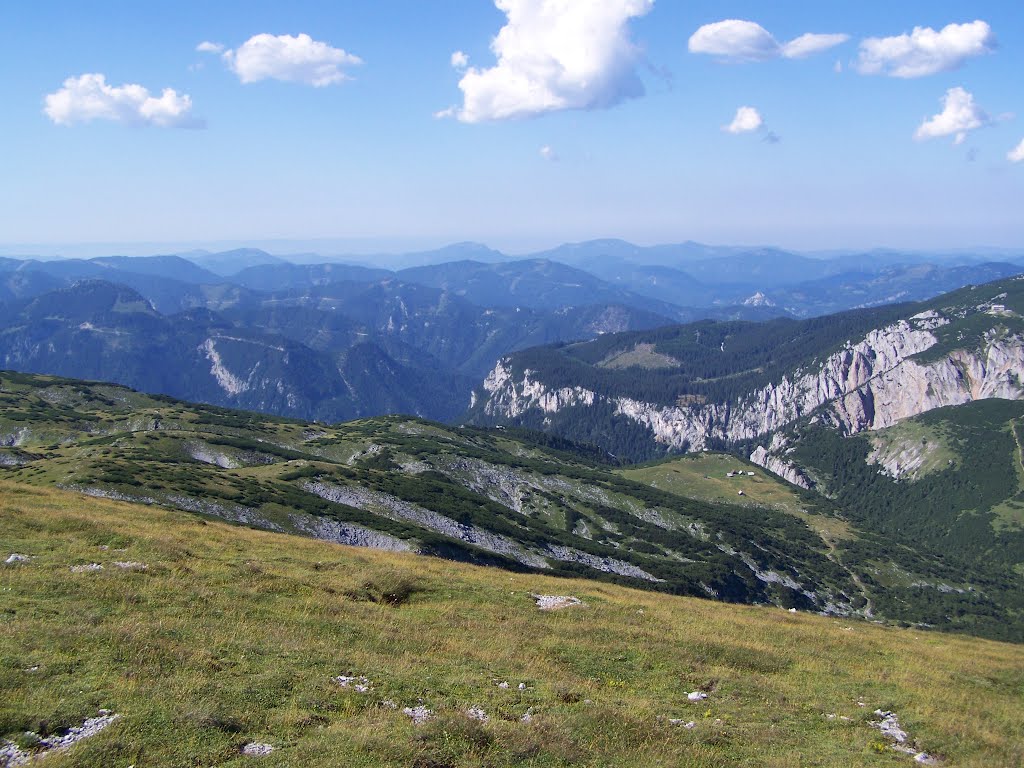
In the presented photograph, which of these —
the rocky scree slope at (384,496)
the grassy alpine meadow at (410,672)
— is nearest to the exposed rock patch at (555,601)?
the grassy alpine meadow at (410,672)

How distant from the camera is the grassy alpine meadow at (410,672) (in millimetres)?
17656

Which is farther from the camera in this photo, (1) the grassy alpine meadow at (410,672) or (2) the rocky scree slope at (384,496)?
(2) the rocky scree slope at (384,496)

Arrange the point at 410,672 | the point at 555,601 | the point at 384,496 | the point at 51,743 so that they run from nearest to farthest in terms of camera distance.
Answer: the point at 51,743 → the point at 410,672 → the point at 555,601 → the point at 384,496

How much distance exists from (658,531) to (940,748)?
162 meters

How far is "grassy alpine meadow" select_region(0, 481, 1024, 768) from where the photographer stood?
17.7 m

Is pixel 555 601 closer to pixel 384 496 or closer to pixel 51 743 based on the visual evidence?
pixel 51 743

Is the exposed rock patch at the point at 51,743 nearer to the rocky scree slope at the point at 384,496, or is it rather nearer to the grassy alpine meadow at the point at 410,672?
the grassy alpine meadow at the point at 410,672

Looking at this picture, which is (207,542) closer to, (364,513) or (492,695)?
(492,695)

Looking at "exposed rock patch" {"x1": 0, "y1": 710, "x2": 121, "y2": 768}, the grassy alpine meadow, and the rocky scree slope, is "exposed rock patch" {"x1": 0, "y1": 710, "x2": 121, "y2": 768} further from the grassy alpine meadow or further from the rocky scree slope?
the rocky scree slope

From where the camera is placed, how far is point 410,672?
923 inches

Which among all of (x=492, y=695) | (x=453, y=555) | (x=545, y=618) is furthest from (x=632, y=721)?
(x=453, y=555)

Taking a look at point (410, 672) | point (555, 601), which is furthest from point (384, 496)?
point (410, 672)

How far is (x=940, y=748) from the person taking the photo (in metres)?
22.3

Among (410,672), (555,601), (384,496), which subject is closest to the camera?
(410,672)
